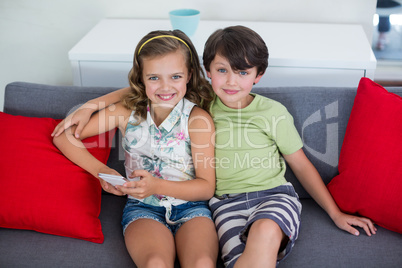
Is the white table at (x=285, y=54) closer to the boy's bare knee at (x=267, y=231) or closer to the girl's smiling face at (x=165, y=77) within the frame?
the girl's smiling face at (x=165, y=77)

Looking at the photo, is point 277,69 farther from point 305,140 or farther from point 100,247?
point 100,247

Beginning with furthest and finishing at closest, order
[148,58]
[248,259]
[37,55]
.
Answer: [37,55] → [148,58] → [248,259]

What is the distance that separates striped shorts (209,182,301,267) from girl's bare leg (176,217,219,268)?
0.12 ft

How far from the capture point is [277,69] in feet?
6.53

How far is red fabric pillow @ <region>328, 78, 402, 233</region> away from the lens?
4.74ft

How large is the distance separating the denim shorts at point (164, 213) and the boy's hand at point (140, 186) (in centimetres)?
13

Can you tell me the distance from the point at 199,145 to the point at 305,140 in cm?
42

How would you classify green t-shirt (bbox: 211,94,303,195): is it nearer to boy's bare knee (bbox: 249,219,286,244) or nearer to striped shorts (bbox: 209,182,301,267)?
striped shorts (bbox: 209,182,301,267)

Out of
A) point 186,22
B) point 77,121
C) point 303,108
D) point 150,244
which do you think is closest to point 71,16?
point 186,22

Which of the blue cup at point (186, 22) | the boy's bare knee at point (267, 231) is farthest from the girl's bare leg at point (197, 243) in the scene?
the blue cup at point (186, 22)

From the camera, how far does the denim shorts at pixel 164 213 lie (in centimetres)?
151

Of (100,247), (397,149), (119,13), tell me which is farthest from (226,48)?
(119,13)

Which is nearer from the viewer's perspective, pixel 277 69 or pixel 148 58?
pixel 148 58

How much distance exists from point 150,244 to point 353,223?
0.67 metres
